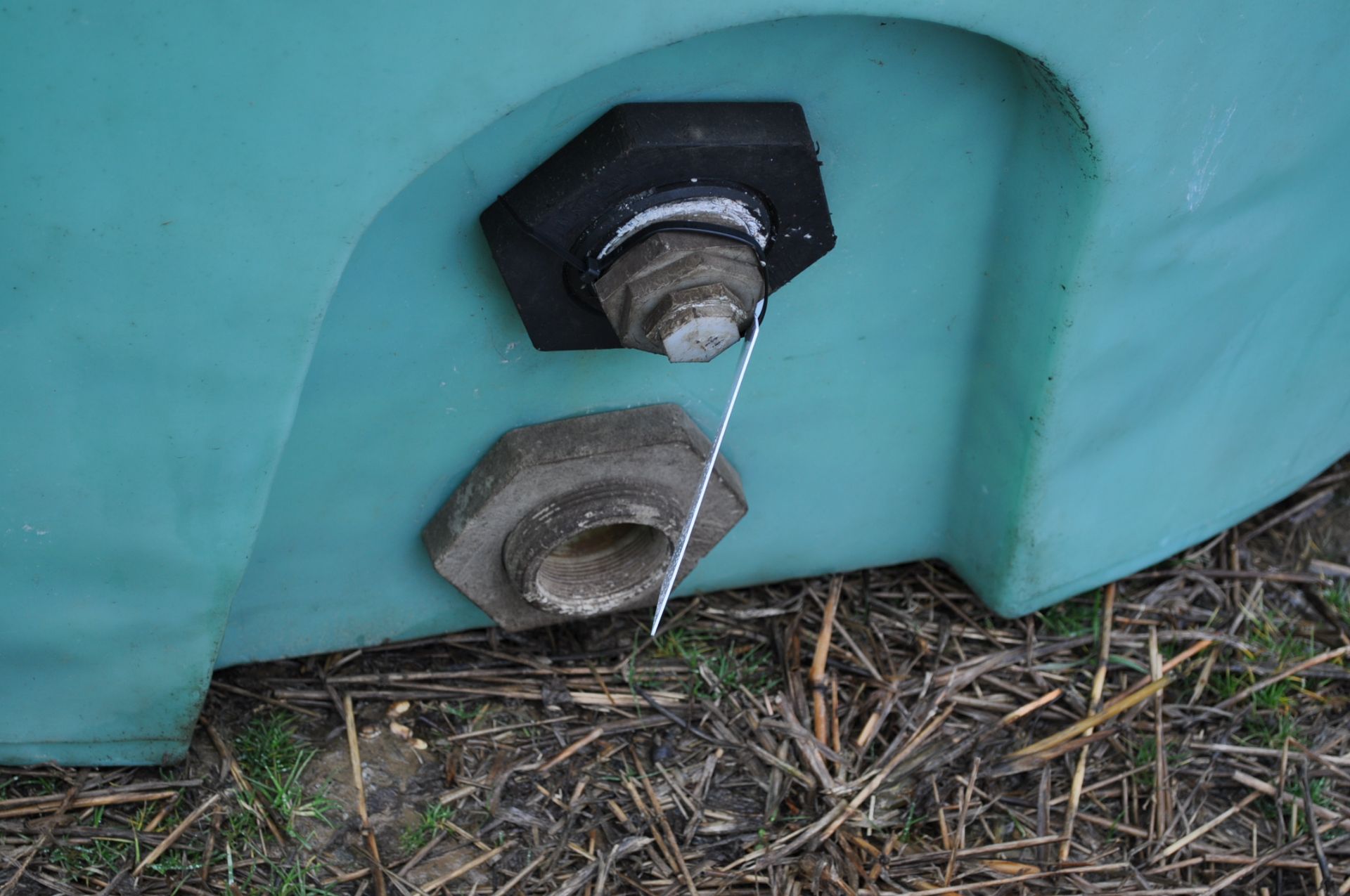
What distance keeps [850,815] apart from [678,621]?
1.33ft

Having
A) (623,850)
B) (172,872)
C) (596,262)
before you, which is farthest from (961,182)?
(172,872)

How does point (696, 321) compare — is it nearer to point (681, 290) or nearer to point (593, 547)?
point (681, 290)

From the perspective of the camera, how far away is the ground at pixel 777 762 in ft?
5.43

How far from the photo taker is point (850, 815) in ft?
5.70

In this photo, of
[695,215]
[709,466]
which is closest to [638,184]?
[695,215]

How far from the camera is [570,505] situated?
169 cm

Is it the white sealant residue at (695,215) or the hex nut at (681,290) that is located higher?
the white sealant residue at (695,215)

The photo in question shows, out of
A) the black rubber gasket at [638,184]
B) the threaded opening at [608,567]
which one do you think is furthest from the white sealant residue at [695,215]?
the threaded opening at [608,567]

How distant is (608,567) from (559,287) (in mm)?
525

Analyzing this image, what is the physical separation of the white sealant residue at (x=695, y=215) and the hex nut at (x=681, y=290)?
17 millimetres

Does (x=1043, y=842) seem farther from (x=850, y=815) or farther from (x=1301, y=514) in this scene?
(x=1301, y=514)

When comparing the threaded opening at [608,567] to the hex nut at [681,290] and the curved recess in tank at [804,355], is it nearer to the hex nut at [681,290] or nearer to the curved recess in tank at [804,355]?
the curved recess in tank at [804,355]

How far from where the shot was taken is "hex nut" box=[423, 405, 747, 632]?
1651 mm

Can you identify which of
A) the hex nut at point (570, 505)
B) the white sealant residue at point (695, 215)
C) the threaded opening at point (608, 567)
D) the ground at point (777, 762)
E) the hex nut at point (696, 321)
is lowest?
the ground at point (777, 762)
